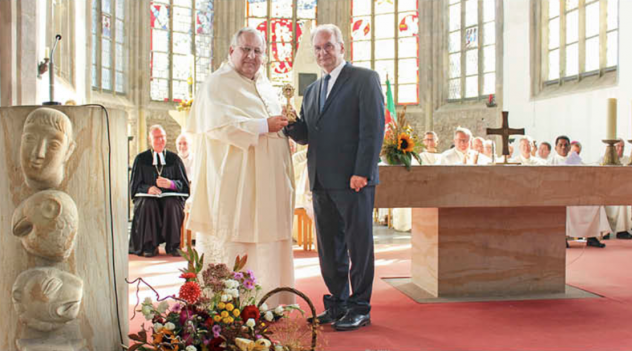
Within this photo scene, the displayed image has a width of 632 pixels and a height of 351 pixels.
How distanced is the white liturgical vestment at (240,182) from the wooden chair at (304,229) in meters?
3.70

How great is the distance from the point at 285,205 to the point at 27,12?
4016mm

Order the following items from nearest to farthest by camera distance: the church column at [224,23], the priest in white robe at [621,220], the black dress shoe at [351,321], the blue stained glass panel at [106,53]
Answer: the black dress shoe at [351,321] → the priest in white robe at [621,220] → the blue stained glass panel at [106,53] → the church column at [224,23]

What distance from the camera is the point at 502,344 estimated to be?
3598 mm

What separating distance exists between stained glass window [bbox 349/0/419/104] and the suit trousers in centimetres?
1331

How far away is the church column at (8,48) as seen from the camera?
6203 millimetres

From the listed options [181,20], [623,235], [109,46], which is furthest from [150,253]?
[181,20]

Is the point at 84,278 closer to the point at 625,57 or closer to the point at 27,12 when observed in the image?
the point at 27,12

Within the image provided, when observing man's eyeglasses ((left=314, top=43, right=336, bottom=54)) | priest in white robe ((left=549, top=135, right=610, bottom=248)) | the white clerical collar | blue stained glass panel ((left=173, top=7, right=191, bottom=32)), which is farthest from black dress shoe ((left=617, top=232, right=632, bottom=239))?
blue stained glass panel ((left=173, top=7, right=191, bottom=32))

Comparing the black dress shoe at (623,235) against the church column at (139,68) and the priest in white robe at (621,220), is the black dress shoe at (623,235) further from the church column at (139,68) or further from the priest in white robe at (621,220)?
the church column at (139,68)

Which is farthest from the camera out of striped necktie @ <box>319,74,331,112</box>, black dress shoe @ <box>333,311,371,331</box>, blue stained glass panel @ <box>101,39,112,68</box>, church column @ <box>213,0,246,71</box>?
church column @ <box>213,0,246,71</box>

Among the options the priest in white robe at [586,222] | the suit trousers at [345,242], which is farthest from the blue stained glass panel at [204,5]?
the suit trousers at [345,242]

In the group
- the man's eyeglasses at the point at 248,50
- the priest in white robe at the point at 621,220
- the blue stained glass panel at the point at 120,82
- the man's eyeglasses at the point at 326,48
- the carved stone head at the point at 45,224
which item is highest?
the blue stained glass panel at the point at 120,82

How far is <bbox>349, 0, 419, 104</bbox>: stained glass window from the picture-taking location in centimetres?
1706

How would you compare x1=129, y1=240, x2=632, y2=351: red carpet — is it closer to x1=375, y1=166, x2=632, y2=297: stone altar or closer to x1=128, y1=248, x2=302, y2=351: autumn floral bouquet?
x1=375, y1=166, x2=632, y2=297: stone altar
